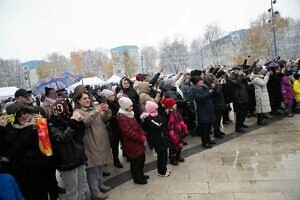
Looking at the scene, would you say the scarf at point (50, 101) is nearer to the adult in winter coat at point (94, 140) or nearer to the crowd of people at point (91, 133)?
the crowd of people at point (91, 133)

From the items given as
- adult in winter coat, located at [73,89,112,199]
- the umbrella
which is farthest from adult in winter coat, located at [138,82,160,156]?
the umbrella

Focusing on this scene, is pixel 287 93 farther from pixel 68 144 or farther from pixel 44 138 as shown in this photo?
pixel 44 138

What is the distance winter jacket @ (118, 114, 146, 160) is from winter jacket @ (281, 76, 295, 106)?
6.26m

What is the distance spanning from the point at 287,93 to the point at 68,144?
7763 mm

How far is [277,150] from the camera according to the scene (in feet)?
20.5

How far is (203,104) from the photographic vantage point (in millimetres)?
6930

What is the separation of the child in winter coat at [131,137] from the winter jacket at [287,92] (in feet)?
20.5

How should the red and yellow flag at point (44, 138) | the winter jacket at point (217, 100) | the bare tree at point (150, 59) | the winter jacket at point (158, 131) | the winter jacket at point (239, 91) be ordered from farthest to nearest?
the bare tree at point (150, 59), the winter jacket at point (239, 91), the winter jacket at point (217, 100), the winter jacket at point (158, 131), the red and yellow flag at point (44, 138)

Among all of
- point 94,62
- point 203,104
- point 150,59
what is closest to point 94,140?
point 203,104

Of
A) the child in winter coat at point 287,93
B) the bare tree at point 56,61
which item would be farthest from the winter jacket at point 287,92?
the bare tree at point 56,61

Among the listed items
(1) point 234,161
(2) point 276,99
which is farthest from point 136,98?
(2) point 276,99

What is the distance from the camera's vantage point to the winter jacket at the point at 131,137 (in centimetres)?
500

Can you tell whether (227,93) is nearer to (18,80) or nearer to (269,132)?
(269,132)

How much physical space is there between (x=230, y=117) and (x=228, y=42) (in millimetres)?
56238
